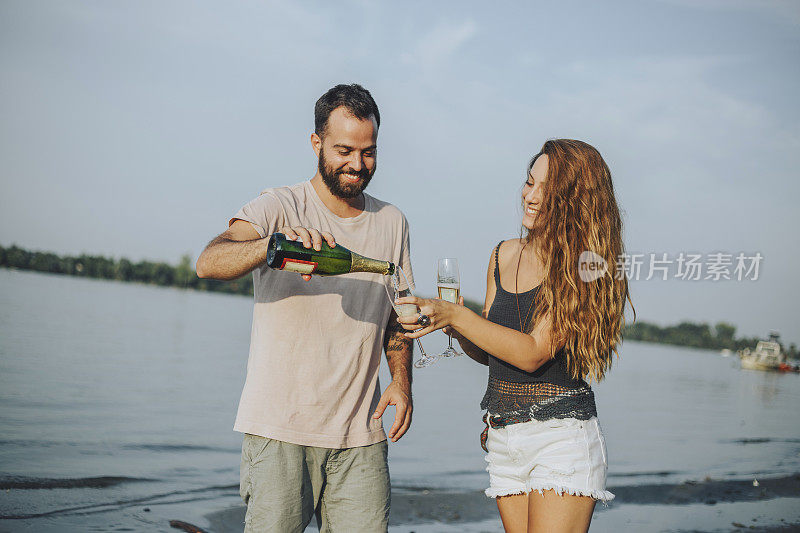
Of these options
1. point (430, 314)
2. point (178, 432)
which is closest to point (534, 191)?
point (430, 314)

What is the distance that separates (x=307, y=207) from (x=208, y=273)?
0.70 m

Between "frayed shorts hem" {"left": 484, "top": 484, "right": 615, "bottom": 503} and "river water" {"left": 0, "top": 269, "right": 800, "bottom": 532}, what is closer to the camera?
"frayed shorts hem" {"left": 484, "top": 484, "right": 615, "bottom": 503}

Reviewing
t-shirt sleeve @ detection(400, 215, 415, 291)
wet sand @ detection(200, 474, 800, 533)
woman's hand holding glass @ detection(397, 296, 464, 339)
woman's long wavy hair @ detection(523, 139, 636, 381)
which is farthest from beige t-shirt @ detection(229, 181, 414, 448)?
wet sand @ detection(200, 474, 800, 533)

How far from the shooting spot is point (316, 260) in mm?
3141

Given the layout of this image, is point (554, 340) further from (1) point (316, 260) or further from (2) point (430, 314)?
(1) point (316, 260)

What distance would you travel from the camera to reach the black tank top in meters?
3.14

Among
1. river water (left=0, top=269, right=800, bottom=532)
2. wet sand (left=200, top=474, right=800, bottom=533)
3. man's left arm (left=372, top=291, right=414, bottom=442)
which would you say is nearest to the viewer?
man's left arm (left=372, top=291, right=414, bottom=442)

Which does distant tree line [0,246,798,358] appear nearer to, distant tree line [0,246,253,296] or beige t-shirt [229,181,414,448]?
distant tree line [0,246,253,296]

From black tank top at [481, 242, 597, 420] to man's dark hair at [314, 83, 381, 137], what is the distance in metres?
1.22

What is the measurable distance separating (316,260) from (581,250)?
1271 mm

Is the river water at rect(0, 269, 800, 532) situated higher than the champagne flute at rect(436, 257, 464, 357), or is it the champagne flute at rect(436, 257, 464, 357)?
the champagne flute at rect(436, 257, 464, 357)

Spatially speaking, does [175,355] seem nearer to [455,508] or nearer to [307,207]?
[455,508]

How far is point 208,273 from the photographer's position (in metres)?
3.13

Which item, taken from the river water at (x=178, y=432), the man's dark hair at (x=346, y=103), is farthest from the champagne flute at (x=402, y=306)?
the river water at (x=178, y=432)
